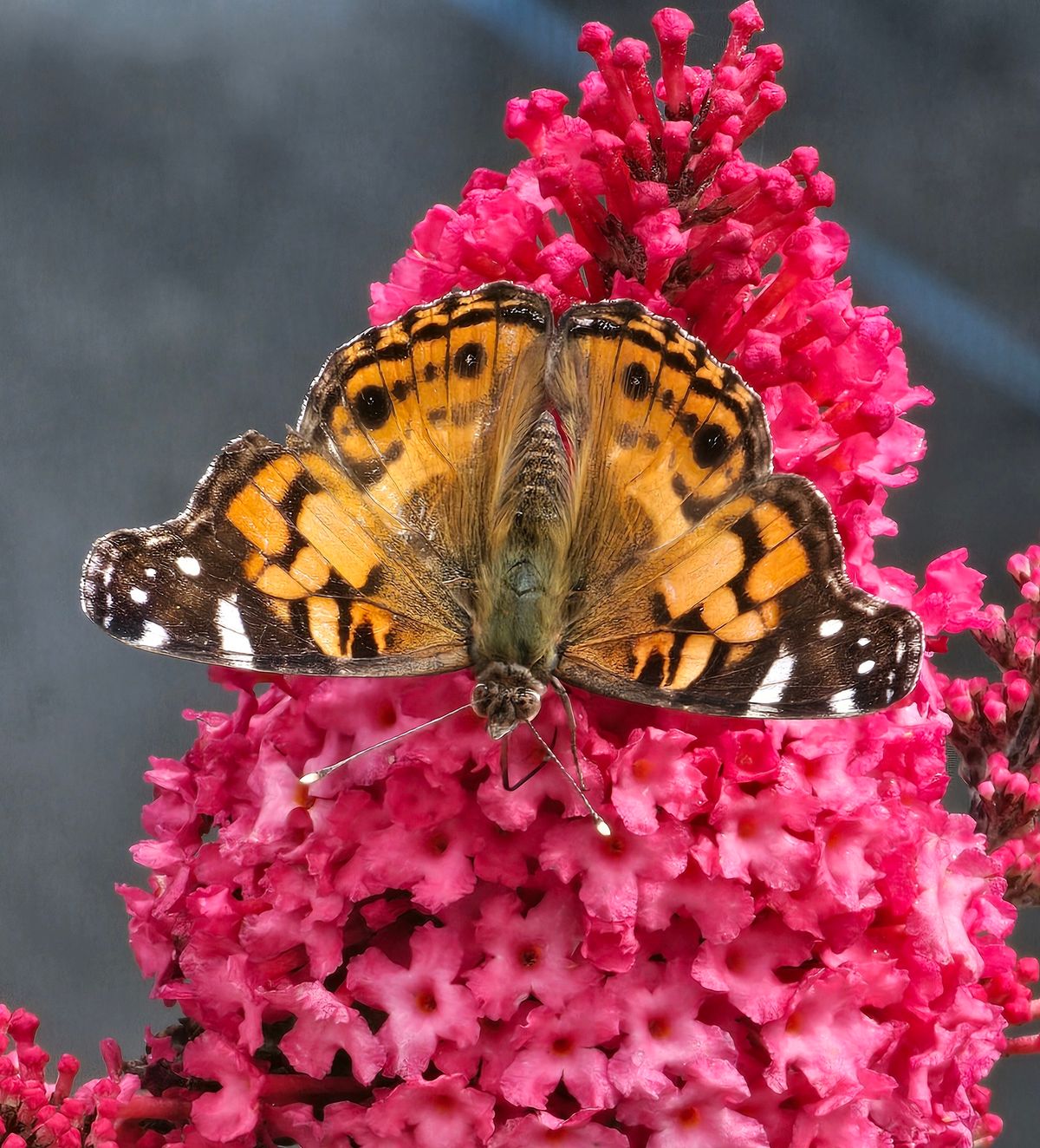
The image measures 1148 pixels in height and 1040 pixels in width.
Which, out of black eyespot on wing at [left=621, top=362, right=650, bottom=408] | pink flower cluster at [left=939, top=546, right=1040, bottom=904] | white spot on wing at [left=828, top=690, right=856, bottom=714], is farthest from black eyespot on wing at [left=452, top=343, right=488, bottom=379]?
pink flower cluster at [left=939, top=546, right=1040, bottom=904]

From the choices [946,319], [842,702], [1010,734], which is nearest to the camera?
[842,702]

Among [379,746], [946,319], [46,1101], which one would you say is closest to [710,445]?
[379,746]

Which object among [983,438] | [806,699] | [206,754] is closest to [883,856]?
[806,699]

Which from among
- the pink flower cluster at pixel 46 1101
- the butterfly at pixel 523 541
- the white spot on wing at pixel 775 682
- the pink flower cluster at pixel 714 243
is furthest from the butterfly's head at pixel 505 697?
the pink flower cluster at pixel 46 1101

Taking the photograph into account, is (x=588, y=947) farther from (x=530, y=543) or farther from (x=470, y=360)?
(x=470, y=360)

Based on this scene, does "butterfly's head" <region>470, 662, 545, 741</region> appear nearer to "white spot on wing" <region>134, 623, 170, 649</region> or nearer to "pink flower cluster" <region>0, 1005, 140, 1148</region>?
"white spot on wing" <region>134, 623, 170, 649</region>
